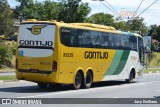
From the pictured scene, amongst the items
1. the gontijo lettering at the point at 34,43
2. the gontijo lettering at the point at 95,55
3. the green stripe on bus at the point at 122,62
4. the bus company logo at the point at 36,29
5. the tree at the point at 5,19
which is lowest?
the green stripe on bus at the point at 122,62

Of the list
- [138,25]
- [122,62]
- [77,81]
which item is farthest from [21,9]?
[77,81]

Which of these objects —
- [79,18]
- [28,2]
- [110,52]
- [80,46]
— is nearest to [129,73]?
[110,52]

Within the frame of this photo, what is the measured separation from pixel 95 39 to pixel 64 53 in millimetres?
3410

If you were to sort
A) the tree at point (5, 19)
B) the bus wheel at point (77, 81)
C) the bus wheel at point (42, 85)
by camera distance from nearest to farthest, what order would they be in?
the bus wheel at point (77, 81) < the bus wheel at point (42, 85) < the tree at point (5, 19)

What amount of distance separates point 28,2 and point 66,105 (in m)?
68.3

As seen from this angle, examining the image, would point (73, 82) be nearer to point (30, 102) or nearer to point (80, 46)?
point (80, 46)

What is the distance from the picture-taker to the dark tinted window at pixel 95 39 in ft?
69.9

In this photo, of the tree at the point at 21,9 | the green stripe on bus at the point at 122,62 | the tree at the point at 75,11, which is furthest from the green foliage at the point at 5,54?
the tree at the point at 21,9

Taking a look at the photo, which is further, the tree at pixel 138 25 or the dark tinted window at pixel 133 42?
the tree at pixel 138 25

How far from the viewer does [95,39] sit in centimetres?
2378

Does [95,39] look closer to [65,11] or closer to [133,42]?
[133,42]

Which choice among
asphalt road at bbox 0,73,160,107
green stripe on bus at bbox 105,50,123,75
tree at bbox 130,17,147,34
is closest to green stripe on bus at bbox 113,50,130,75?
green stripe on bus at bbox 105,50,123,75

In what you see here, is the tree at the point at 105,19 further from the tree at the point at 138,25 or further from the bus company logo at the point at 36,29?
the bus company logo at the point at 36,29

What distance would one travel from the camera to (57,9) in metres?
58.7
